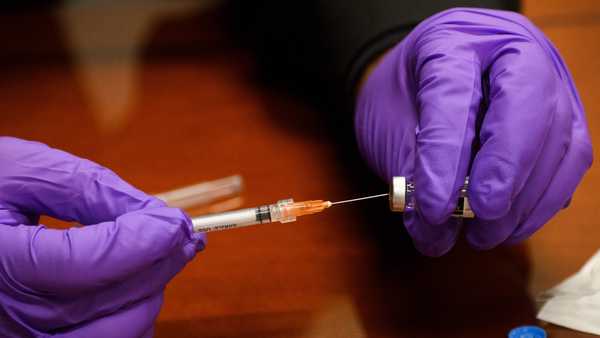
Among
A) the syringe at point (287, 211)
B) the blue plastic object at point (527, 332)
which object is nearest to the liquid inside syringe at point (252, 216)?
the syringe at point (287, 211)

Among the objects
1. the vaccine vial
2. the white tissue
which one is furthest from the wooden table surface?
the vaccine vial

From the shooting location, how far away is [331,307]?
739 mm

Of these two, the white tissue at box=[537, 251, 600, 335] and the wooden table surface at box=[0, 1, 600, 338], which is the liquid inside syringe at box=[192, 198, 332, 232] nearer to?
the wooden table surface at box=[0, 1, 600, 338]

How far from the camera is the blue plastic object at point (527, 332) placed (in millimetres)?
675

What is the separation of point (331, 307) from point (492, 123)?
29 cm

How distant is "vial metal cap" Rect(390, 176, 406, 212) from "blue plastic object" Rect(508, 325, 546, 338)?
19 centimetres

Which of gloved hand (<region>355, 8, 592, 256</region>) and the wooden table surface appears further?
the wooden table surface

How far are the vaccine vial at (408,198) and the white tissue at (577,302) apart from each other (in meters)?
0.15

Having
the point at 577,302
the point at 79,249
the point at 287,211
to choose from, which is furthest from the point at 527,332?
the point at 79,249

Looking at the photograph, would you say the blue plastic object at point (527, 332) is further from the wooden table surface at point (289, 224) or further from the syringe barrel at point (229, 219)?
the syringe barrel at point (229, 219)

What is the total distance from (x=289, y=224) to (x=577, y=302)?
1.25ft

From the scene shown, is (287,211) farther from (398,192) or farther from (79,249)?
(79,249)

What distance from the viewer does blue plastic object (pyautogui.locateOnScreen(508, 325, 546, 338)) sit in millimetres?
675

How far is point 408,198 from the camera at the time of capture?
68 centimetres
